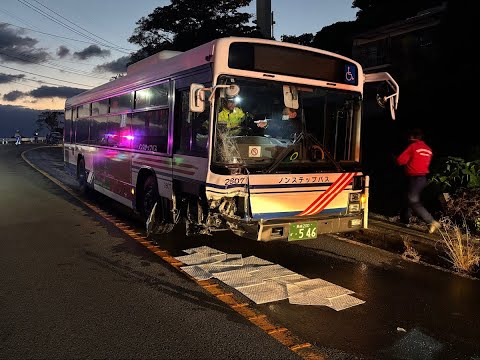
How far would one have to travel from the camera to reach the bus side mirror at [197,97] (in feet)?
17.4

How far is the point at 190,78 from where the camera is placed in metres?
6.22

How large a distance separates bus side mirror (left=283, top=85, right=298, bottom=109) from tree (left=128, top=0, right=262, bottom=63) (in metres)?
33.2

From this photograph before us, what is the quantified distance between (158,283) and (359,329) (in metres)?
2.40

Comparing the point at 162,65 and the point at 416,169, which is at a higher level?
the point at 162,65

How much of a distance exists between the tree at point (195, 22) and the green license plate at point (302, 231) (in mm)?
33935

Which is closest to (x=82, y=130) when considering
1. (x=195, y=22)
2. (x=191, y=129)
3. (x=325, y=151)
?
(x=191, y=129)

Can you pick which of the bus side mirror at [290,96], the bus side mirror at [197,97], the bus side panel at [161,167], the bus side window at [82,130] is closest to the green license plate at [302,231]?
the bus side mirror at [290,96]

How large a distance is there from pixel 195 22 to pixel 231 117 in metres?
35.4

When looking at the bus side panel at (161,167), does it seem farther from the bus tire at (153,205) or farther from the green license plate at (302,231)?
the green license plate at (302,231)

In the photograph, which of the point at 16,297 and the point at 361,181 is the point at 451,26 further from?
the point at 16,297

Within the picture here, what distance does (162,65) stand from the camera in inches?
290

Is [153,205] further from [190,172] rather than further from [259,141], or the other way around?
[259,141]

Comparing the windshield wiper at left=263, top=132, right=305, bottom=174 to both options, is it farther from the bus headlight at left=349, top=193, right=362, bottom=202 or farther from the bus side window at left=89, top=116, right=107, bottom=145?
the bus side window at left=89, top=116, right=107, bottom=145

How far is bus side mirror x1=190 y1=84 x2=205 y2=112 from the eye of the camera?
5.32 metres
